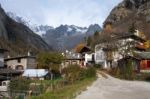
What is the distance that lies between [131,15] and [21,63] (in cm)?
6982

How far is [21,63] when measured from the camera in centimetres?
10031

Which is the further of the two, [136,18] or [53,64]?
[136,18]

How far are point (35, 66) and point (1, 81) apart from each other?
102 ft

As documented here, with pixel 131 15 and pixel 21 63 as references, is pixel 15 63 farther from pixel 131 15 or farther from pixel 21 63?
pixel 131 15

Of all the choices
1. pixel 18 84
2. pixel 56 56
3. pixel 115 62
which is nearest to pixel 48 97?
pixel 18 84

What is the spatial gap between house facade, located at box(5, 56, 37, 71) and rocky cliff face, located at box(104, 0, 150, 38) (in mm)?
45912

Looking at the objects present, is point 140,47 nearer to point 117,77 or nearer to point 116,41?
point 116,41

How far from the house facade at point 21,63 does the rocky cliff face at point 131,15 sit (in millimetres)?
45912

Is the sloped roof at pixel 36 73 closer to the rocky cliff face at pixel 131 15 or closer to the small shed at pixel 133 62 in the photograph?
the small shed at pixel 133 62

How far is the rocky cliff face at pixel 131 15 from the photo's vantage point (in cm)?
14084

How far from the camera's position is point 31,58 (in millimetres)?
101812

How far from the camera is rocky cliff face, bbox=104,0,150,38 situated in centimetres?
14084

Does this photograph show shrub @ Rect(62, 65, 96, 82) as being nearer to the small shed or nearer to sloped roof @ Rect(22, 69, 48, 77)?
sloped roof @ Rect(22, 69, 48, 77)

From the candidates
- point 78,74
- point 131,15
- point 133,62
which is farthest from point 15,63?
point 131,15
